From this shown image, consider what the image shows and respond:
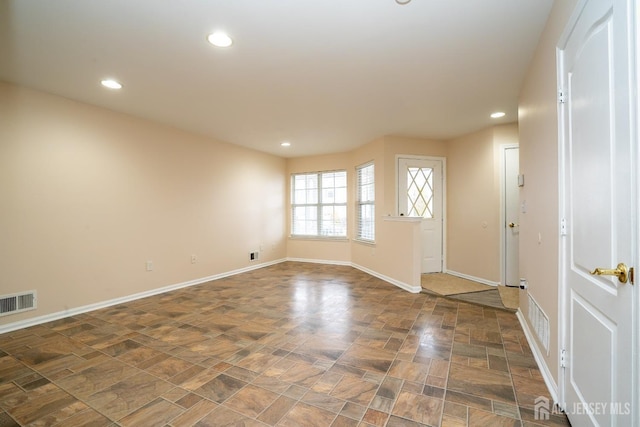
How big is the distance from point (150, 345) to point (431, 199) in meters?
4.73

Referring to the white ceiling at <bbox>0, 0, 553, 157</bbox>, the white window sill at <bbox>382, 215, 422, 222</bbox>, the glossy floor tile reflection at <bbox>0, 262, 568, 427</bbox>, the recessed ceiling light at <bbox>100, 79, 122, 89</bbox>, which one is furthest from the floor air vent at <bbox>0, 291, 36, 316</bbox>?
the white window sill at <bbox>382, 215, 422, 222</bbox>

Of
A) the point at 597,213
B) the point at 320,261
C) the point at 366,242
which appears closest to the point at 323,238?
the point at 320,261

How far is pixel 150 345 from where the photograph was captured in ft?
8.25

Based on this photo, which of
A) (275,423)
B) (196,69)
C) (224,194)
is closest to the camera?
(275,423)

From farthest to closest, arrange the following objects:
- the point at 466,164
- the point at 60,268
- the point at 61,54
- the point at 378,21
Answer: the point at 466,164, the point at 60,268, the point at 61,54, the point at 378,21

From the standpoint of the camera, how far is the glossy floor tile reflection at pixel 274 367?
1651 mm

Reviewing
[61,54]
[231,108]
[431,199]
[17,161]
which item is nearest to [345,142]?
[431,199]

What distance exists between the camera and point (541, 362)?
2.08 metres

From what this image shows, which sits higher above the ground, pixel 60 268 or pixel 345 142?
pixel 345 142

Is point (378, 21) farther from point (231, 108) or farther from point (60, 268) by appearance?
point (60, 268)

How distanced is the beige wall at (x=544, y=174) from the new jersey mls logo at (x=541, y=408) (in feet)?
0.55

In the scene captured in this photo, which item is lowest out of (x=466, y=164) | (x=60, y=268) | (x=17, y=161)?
(x=60, y=268)

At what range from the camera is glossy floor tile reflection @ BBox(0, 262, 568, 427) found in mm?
1651

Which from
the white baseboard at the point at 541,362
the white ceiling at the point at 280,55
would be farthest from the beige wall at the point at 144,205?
the white baseboard at the point at 541,362
